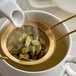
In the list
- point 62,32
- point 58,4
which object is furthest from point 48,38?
point 58,4

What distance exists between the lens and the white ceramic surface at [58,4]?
36.5 inches

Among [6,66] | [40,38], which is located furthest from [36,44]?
[6,66]

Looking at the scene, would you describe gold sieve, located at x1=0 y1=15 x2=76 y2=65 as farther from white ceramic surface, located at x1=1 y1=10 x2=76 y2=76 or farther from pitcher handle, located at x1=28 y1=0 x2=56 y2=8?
pitcher handle, located at x1=28 y1=0 x2=56 y2=8

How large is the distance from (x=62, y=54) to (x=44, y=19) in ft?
0.42

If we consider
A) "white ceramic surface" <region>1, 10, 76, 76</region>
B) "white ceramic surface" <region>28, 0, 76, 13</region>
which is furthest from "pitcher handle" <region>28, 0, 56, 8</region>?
"white ceramic surface" <region>1, 10, 76, 76</region>

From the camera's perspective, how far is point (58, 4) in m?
0.97

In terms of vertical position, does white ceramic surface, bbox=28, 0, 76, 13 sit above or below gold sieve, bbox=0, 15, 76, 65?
above

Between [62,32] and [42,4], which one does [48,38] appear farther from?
[42,4]

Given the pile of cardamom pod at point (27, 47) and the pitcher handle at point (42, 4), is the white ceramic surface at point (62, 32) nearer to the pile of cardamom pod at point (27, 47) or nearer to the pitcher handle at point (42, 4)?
the pile of cardamom pod at point (27, 47)

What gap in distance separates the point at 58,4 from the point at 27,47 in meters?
0.32

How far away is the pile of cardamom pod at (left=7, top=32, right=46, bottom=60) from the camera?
27.9 inches

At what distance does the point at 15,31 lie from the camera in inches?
29.2

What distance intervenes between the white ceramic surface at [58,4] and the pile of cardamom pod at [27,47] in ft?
0.83

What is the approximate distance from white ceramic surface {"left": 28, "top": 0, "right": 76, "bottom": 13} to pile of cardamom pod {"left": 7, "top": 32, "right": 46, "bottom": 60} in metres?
0.25
